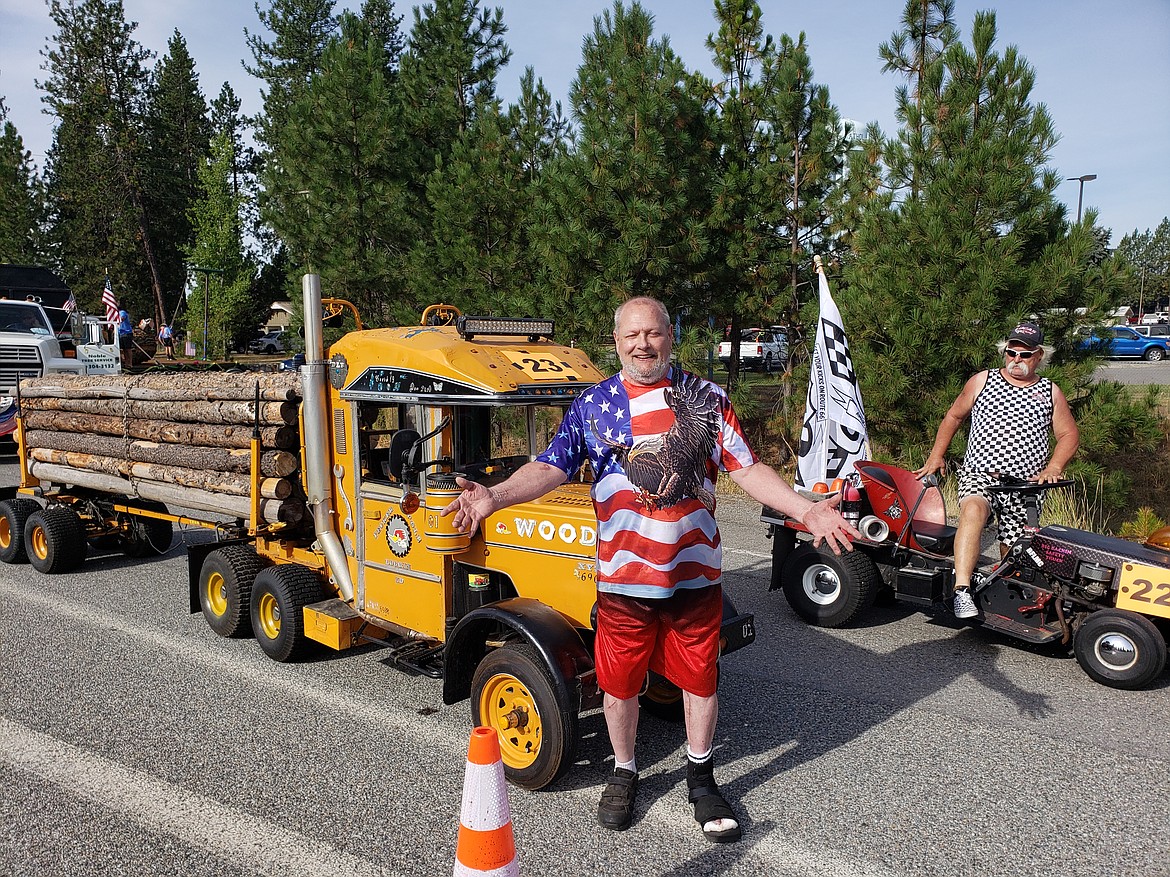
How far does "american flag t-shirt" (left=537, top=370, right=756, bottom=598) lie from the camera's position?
10.9ft

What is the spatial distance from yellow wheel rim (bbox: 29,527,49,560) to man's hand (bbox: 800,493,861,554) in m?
7.90

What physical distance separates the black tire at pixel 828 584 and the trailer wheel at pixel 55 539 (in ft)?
21.8

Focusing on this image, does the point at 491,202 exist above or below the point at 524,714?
above

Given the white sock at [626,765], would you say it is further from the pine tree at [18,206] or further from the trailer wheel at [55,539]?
the pine tree at [18,206]

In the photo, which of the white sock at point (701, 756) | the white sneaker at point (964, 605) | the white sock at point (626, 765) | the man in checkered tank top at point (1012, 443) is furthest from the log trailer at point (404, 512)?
the man in checkered tank top at point (1012, 443)

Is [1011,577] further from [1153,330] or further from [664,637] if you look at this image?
[1153,330]

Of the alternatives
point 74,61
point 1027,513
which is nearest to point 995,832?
point 1027,513

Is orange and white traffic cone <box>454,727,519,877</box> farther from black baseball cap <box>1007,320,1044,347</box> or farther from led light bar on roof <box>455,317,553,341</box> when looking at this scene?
black baseball cap <box>1007,320,1044,347</box>

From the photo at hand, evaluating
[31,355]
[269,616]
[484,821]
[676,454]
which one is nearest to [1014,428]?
[676,454]

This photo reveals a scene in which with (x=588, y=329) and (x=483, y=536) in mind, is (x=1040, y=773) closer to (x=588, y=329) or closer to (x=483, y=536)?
(x=483, y=536)

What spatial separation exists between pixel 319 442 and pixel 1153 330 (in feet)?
159

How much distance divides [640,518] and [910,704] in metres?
2.60

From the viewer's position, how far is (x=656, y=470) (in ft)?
10.9

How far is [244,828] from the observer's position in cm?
355
